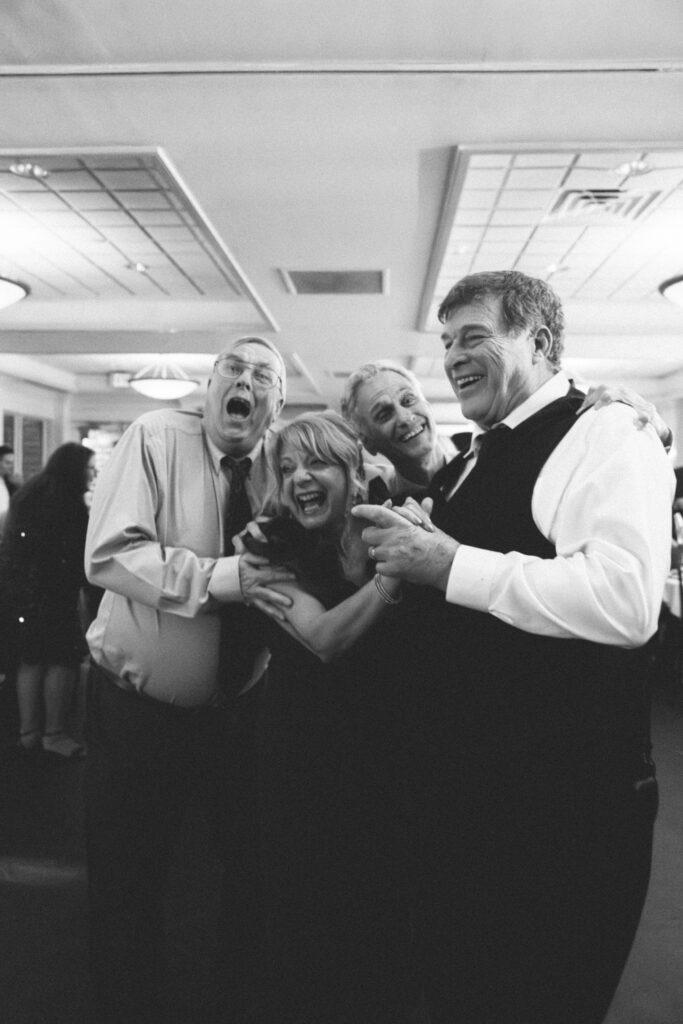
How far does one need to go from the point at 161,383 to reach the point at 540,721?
9405 mm

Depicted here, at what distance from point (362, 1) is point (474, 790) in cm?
317

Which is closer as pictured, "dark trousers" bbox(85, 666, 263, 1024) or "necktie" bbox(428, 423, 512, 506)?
"necktie" bbox(428, 423, 512, 506)

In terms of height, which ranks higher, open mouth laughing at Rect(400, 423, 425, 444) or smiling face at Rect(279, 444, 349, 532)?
open mouth laughing at Rect(400, 423, 425, 444)

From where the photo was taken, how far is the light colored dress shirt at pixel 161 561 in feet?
5.45

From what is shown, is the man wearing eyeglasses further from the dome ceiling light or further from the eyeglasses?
the dome ceiling light

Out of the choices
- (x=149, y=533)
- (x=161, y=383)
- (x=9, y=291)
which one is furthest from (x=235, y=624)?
(x=161, y=383)

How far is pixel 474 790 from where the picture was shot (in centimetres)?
125

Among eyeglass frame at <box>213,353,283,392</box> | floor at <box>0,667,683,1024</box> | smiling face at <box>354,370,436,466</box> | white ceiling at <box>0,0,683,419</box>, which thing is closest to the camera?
eyeglass frame at <box>213,353,283,392</box>

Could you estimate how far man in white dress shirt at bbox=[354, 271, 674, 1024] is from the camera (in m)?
1.12

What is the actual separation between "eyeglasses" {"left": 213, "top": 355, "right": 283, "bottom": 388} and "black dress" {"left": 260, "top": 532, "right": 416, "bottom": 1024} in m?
0.76

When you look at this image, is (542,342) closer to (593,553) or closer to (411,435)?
(593,553)

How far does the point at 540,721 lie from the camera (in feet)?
3.91

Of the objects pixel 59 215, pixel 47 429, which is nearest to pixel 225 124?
pixel 59 215

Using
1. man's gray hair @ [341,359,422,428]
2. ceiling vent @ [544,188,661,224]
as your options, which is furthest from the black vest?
ceiling vent @ [544,188,661,224]
